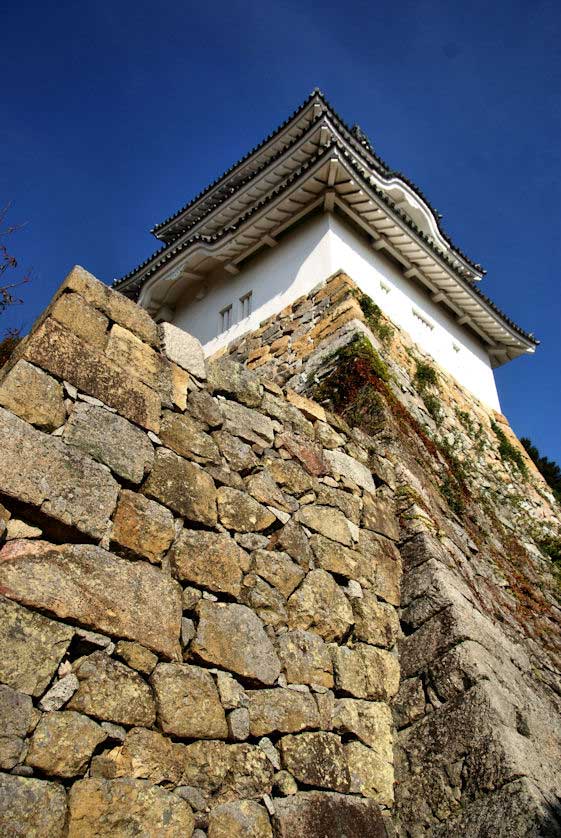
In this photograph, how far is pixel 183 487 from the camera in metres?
3.45

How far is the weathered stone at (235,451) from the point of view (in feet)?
13.0

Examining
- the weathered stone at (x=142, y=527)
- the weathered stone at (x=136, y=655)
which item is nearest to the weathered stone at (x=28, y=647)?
the weathered stone at (x=136, y=655)

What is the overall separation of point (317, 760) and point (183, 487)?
1.53 m

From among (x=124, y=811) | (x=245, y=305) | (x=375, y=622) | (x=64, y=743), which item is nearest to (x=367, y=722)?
(x=375, y=622)

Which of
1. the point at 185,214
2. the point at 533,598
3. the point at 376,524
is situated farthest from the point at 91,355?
the point at 185,214

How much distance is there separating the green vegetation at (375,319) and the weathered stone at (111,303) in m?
3.98

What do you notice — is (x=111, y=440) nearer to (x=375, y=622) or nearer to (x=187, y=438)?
(x=187, y=438)

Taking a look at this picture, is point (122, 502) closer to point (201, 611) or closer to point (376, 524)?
point (201, 611)

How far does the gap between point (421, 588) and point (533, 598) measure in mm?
1979

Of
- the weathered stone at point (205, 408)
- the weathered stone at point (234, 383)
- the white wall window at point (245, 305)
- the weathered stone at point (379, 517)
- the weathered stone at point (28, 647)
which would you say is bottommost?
the weathered stone at point (28, 647)

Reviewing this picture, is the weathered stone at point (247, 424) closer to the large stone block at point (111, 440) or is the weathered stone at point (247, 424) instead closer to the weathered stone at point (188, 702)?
the large stone block at point (111, 440)

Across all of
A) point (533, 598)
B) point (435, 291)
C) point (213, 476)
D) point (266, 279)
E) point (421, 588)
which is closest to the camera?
point (213, 476)

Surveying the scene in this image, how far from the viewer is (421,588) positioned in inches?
168

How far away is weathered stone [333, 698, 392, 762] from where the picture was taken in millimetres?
3453
